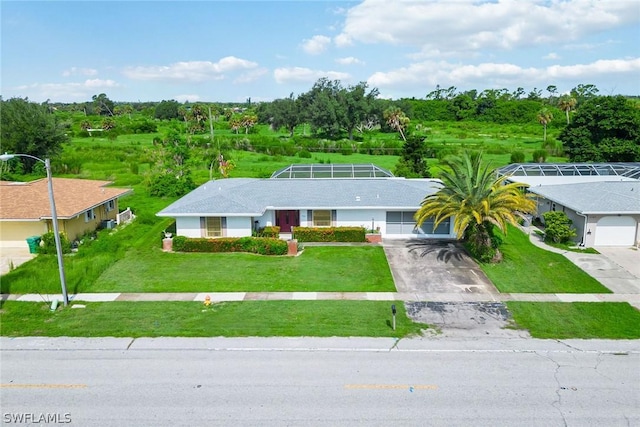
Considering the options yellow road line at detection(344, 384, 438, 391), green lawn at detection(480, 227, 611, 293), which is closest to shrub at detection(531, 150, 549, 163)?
green lawn at detection(480, 227, 611, 293)

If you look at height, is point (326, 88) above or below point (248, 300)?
above

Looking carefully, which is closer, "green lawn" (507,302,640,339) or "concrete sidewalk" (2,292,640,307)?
"green lawn" (507,302,640,339)

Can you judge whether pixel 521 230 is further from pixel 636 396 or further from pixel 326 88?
pixel 326 88

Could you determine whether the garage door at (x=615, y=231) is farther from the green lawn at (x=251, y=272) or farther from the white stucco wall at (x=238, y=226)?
the white stucco wall at (x=238, y=226)

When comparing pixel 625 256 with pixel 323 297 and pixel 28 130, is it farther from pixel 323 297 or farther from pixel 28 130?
pixel 28 130

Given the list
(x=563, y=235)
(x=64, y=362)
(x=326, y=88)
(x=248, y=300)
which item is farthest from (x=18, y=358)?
(x=326, y=88)

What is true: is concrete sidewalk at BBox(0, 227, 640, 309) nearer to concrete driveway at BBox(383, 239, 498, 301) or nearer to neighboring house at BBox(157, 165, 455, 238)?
concrete driveway at BBox(383, 239, 498, 301)
